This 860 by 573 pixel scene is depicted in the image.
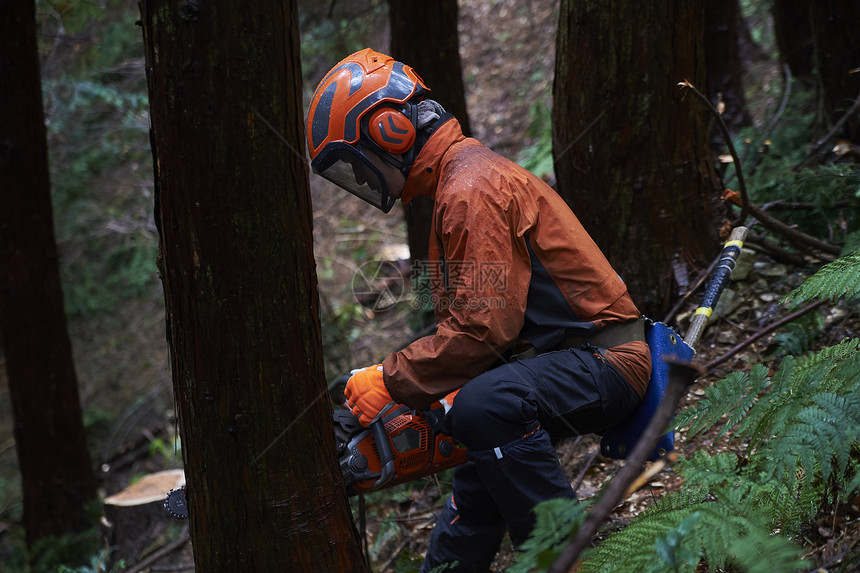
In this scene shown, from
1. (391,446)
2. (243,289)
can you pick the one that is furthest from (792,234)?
(243,289)

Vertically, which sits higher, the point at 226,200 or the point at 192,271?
the point at 226,200

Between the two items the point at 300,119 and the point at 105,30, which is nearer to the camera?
the point at 300,119

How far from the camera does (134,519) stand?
5.26m

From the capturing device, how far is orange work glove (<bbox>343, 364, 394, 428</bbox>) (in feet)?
9.03

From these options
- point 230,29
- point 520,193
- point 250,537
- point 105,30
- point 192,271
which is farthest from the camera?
point 105,30

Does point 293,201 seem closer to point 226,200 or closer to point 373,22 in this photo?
point 226,200

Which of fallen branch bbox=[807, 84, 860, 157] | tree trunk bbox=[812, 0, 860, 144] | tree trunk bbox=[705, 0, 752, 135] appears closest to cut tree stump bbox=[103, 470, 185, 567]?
fallen branch bbox=[807, 84, 860, 157]

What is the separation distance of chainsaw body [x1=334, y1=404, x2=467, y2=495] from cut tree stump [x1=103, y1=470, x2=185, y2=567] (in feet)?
9.83

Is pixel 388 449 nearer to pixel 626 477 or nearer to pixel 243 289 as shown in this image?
pixel 243 289

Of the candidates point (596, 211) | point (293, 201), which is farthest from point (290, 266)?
point (596, 211)

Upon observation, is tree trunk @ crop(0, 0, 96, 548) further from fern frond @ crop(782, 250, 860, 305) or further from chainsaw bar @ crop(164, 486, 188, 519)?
fern frond @ crop(782, 250, 860, 305)

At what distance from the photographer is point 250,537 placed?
221 cm

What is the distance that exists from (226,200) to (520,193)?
3.80ft

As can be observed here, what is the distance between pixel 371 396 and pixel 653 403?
111 cm
